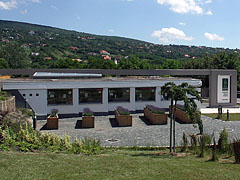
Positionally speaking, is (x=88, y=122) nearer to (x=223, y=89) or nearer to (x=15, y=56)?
(x=223, y=89)

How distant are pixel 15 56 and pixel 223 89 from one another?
175 ft

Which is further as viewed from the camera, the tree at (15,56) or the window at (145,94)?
the tree at (15,56)

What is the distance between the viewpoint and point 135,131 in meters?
19.1

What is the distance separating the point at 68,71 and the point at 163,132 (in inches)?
661

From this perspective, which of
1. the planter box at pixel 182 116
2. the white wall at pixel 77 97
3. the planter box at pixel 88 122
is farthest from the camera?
the white wall at pixel 77 97

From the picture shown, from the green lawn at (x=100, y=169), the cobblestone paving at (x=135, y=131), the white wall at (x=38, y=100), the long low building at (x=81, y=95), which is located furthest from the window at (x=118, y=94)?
the green lawn at (x=100, y=169)

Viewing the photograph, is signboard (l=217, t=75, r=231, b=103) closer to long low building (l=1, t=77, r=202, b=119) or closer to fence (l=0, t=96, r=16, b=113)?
long low building (l=1, t=77, r=202, b=119)

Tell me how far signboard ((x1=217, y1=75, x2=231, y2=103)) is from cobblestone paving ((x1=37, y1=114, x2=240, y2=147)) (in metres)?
9.91

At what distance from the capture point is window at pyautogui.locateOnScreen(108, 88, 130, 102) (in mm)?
26234

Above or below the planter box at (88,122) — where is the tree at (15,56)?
above

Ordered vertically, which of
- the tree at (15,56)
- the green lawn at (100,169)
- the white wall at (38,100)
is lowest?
the green lawn at (100,169)

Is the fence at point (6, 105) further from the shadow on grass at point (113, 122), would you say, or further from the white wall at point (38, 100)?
the shadow on grass at point (113, 122)

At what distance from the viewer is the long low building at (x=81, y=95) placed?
2355 cm

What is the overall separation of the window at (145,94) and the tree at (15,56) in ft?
159
